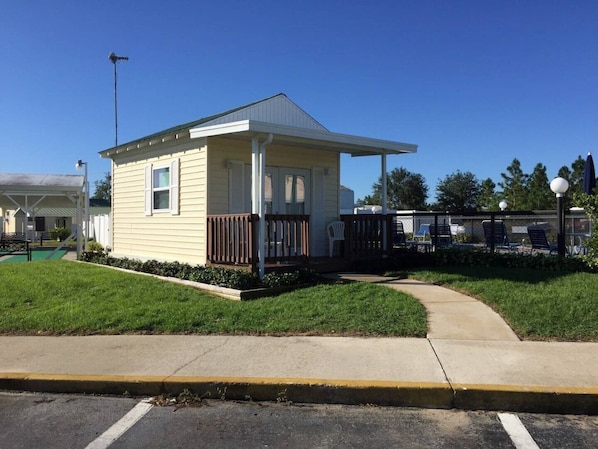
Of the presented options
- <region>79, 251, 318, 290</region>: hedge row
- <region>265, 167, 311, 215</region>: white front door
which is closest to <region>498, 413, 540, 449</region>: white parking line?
<region>79, 251, 318, 290</region>: hedge row

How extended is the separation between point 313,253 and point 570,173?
3641 cm

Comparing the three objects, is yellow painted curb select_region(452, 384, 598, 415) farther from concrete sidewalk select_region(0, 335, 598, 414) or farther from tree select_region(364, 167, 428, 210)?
tree select_region(364, 167, 428, 210)

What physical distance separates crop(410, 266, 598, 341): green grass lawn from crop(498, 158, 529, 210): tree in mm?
32180

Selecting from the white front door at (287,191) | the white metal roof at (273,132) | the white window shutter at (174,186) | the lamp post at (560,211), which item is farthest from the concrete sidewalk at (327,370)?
the lamp post at (560,211)

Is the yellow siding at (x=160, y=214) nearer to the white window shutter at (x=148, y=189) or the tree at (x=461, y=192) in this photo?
the white window shutter at (x=148, y=189)

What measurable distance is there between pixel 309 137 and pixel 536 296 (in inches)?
192

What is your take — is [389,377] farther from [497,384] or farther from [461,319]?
[461,319]

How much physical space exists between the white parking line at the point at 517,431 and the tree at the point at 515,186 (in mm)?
37871

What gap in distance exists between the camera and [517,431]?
388 cm

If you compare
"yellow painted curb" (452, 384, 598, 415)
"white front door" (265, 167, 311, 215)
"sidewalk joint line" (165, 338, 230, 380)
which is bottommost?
"yellow painted curb" (452, 384, 598, 415)

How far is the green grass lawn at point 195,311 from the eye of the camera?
6477 millimetres

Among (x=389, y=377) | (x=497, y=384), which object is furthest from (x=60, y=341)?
(x=497, y=384)

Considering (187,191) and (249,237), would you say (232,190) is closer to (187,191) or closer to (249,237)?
(187,191)

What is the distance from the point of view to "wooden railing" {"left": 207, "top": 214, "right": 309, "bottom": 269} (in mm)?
9039
